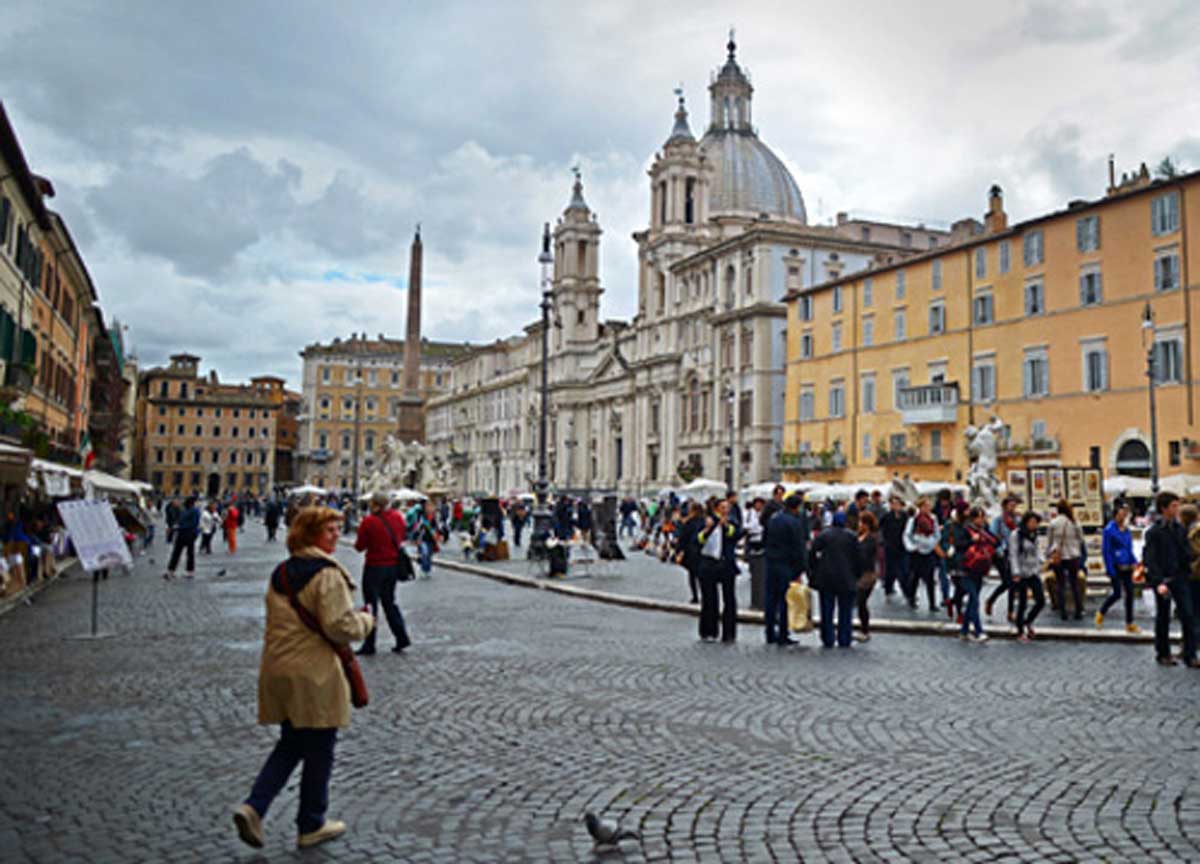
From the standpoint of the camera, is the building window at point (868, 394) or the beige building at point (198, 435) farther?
the beige building at point (198, 435)

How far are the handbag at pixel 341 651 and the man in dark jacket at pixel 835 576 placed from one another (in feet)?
23.5

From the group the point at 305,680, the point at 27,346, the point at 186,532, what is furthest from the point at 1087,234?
the point at 305,680

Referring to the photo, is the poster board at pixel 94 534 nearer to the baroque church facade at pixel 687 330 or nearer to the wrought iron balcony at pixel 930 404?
the wrought iron balcony at pixel 930 404

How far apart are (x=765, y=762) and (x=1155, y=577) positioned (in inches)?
225

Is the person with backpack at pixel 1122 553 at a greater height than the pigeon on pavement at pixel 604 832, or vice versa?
the person with backpack at pixel 1122 553

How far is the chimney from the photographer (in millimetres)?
45469

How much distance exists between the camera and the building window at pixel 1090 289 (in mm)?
36156

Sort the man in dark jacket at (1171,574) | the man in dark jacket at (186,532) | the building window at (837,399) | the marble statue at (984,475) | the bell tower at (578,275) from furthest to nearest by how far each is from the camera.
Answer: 1. the bell tower at (578,275)
2. the building window at (837,399)
3. the marble statue at (984,475)
4. the man in dark jacket at (186,532)
5. the man in dark jacket at (1171,574)

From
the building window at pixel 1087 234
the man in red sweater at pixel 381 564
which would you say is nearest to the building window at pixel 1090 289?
the building window at pixel 1087 234

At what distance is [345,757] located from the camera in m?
6.25

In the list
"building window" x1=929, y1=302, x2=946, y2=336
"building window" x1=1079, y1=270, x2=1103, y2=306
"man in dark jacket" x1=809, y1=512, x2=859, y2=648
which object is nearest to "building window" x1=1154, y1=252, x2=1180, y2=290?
"building window" x1=1079, y1=270, x2=1103, y2=306

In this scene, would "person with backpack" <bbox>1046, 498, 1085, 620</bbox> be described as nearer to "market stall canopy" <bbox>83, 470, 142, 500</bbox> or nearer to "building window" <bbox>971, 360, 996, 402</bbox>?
"market stall canopy" <bbox>83, 470, 142, 500</bbox>

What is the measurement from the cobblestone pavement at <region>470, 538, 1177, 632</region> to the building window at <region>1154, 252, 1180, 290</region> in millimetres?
19371

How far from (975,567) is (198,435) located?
103m
